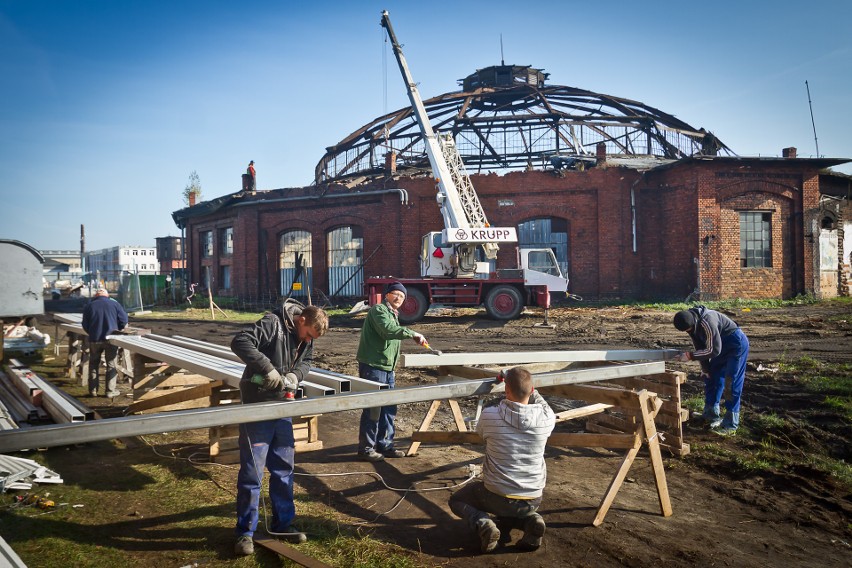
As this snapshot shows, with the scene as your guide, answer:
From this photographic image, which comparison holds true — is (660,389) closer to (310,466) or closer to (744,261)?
(310,466)

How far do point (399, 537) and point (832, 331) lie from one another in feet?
41.9

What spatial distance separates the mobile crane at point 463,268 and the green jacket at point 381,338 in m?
10.7

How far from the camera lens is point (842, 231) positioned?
830 inches

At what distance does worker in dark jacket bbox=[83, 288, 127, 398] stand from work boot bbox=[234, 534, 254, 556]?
6.02 meters

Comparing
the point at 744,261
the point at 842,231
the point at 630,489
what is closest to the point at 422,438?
the point at 630,489

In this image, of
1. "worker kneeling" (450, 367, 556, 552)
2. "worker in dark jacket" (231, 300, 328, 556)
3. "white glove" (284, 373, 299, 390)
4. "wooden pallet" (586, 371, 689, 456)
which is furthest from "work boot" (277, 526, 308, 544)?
"wooden pallet" (586, 371, 689, 456)

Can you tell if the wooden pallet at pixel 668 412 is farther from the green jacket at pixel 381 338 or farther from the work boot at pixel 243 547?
the work boot at pixel 243 547

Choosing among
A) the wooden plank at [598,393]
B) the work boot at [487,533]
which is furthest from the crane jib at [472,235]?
the work boot at [487,533]

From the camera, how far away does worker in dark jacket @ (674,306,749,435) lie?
20.5 ft

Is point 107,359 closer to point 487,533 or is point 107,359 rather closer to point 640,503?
point 487,533

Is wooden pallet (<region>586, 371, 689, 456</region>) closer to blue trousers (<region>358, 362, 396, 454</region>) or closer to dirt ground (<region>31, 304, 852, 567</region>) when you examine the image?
Result: dirt ground (<region>31, 304, 852, 567</region>)

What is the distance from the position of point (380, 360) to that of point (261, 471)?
6.99ft

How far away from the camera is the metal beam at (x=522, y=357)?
4.86 metres

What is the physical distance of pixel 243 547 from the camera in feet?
11.9
